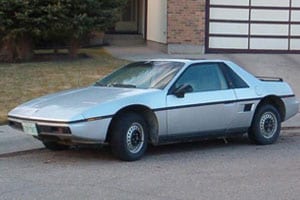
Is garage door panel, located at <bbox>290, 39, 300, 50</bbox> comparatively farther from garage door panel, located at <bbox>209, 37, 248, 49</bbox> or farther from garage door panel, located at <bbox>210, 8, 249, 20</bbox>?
garage door panel, located at <bbox>210, 8, 249, 20</bbox>

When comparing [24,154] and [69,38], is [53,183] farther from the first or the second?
[69,38]

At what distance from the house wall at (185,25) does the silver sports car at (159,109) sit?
10.1 meters

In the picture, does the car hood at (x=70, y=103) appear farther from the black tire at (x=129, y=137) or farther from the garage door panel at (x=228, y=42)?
the garage door panel at (x=228, y=42)

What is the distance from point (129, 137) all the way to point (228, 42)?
13.1 m

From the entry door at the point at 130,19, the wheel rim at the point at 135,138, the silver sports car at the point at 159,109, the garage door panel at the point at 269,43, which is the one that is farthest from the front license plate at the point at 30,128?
the entry door at the point at 130,19

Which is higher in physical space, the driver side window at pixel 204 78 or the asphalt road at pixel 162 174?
the driver side window at pixel 204 78

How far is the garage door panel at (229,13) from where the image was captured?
21.6 metres

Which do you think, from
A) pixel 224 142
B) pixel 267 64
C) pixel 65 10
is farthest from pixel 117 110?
pixel 267 64

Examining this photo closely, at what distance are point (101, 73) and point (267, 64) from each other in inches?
222

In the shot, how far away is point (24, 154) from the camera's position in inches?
391

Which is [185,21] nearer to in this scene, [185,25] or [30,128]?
[185,25]

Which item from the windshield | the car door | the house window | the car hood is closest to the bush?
the windshield

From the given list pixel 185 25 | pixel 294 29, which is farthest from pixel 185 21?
pixel 294 29

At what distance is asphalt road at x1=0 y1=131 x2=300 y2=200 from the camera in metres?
7.36
